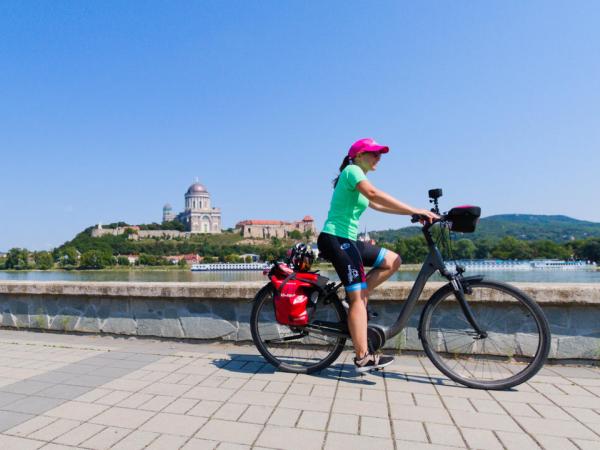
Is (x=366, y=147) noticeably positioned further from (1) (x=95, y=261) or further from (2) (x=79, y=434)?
(1) (x=95, y=261)

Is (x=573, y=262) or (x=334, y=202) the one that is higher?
(x=334, y=202)

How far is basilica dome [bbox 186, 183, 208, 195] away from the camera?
491 ft

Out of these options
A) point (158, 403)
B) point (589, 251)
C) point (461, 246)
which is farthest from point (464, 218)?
point (589, 251)

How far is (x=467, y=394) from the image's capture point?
113 inches

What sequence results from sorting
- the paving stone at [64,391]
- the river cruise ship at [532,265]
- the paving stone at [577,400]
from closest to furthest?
the paving stone at [577,400]
the paving stone at [64,391]
the river cruise ship at [532,265]

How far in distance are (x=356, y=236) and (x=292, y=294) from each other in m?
0.66

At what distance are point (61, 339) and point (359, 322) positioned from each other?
3519 mm

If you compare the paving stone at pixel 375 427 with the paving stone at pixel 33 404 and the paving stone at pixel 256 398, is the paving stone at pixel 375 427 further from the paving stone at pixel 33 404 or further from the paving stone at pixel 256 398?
the paving stone at pixel 33 404

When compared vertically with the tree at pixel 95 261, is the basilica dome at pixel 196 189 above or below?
above

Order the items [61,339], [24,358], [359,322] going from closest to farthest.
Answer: [359,322] < [24,358] < [61,339]

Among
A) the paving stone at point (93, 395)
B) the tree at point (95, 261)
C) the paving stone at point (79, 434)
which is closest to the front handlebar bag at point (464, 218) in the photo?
the paving stone at point (79, 434)

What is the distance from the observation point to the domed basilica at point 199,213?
5704 inches

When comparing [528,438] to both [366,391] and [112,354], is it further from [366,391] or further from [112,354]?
[112,354]

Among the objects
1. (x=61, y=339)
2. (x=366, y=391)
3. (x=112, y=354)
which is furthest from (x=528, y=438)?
(x=61, y=339)
